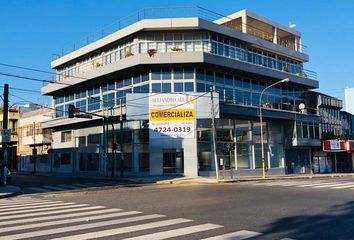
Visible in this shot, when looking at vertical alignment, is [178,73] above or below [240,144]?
above

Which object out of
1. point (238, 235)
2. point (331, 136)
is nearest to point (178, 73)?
point (331, 136)

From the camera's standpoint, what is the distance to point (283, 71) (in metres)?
46.9

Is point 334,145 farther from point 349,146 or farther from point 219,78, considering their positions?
point 219,78

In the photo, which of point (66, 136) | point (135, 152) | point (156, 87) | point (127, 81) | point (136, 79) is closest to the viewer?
point (156, 87)

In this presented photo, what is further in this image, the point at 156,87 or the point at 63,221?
the point at 156,87

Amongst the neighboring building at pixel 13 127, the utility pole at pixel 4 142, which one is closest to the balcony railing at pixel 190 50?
the utility pole at pixel 4 142

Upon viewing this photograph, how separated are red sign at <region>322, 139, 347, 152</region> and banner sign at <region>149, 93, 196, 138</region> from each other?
74.8ft

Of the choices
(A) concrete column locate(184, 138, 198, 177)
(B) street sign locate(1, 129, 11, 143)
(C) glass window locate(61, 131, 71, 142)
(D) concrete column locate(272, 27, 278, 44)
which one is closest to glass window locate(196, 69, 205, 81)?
(A) concrete column locate(184, 138, 198, 177)

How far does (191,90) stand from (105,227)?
96.2 feet

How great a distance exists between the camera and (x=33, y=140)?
56.5 m

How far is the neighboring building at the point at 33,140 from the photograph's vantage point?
5456cm

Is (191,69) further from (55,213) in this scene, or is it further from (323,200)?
(55,213)

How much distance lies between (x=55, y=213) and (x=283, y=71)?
39073 mm

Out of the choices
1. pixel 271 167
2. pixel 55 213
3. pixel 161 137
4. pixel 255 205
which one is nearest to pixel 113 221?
pixel 55 213
